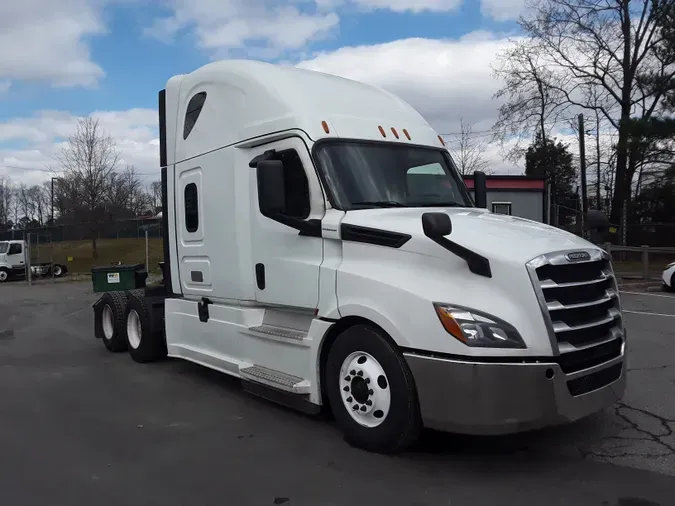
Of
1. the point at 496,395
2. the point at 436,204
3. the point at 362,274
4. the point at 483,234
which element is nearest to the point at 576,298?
the point at 483,234

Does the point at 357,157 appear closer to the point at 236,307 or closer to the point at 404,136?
the point at 404,136

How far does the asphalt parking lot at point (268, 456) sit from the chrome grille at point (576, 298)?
917 millimetres

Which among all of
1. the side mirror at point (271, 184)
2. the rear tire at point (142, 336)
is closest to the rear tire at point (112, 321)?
the rear tire at point (142, 336)

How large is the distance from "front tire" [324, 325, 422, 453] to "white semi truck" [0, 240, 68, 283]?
27.3 metres

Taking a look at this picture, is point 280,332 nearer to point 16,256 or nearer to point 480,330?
point 480,330

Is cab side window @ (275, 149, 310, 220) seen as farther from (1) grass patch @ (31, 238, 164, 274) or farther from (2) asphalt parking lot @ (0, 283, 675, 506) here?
(1) grass patch @ (31, 238, 164, 274)

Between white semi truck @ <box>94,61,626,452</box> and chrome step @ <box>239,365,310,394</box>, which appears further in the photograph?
chrome step @ <box>239,365,310,394</box>

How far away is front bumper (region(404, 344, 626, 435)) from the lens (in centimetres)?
389

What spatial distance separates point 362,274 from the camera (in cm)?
458

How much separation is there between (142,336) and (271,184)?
4.03 m

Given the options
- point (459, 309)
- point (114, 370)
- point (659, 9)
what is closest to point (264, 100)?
point (459, 309)

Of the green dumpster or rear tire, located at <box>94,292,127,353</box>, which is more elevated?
the green dumpster

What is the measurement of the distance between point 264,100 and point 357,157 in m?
1.10

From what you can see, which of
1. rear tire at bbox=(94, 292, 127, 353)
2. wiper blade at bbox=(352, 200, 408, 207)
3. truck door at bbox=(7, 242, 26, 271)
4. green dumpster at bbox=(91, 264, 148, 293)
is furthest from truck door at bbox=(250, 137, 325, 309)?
truck door at bbox=(7, 242, 26, 271)
